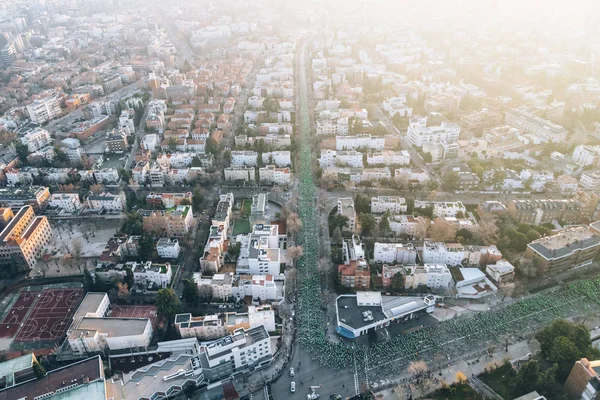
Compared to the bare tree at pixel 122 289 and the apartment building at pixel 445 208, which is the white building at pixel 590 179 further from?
the bare tree at pixel 122 289

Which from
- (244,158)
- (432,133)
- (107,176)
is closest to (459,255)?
(432,133)

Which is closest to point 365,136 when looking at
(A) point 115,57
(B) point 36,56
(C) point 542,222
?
(C) point 542,222

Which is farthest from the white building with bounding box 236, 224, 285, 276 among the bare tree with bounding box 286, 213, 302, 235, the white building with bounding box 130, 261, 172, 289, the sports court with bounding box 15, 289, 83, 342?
the sports court with bounding box 15, 289, 83, 342

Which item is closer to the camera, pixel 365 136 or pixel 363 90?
pixel 365 136

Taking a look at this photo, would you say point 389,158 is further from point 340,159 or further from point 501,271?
point 501,271

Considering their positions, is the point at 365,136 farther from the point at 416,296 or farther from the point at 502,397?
the point at 502,397

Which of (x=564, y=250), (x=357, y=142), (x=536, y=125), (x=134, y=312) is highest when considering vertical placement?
(x=536, y=125)
